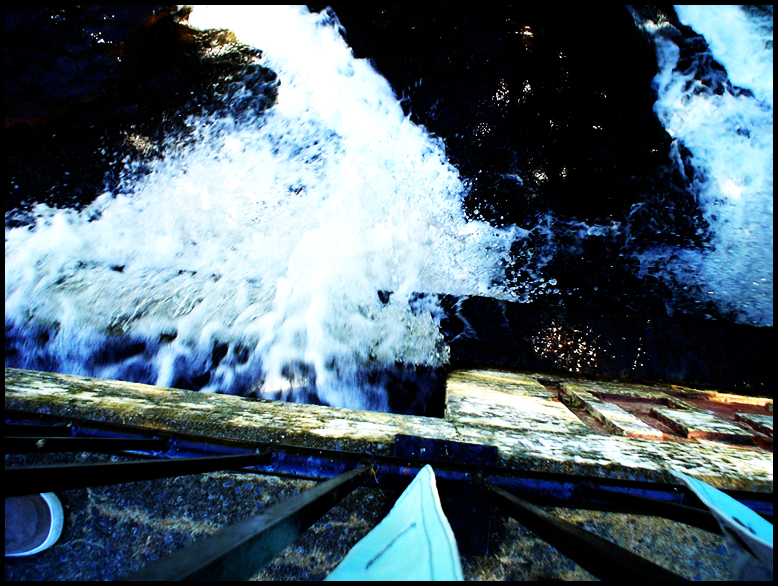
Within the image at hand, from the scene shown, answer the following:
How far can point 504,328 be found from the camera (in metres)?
3.22

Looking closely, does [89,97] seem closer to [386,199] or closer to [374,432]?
[386,199]

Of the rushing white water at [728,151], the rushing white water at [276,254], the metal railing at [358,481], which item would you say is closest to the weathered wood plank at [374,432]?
the metal railing at [358,481]

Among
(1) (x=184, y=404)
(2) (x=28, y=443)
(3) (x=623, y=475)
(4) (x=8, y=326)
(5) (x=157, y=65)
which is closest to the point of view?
(2) (x=28, y=443)

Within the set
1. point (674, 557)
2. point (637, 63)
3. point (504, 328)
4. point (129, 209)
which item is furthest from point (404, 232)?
point (637, 63)

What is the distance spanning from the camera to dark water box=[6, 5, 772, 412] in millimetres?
3189

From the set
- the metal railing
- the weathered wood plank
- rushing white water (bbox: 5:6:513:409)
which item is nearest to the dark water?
rushing white water (bbox: 5:6:513:409)

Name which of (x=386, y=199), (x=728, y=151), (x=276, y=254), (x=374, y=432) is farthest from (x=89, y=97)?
(x=728, y=151)

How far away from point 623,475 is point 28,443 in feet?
7.21

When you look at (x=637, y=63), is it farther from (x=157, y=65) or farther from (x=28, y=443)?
(x=157, y=65)

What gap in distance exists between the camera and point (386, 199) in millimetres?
3965

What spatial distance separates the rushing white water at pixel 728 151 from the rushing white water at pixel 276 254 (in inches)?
102

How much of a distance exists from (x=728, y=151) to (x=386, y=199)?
197 inches

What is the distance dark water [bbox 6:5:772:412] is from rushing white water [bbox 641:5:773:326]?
0.03 metres

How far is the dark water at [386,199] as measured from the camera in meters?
3.19
